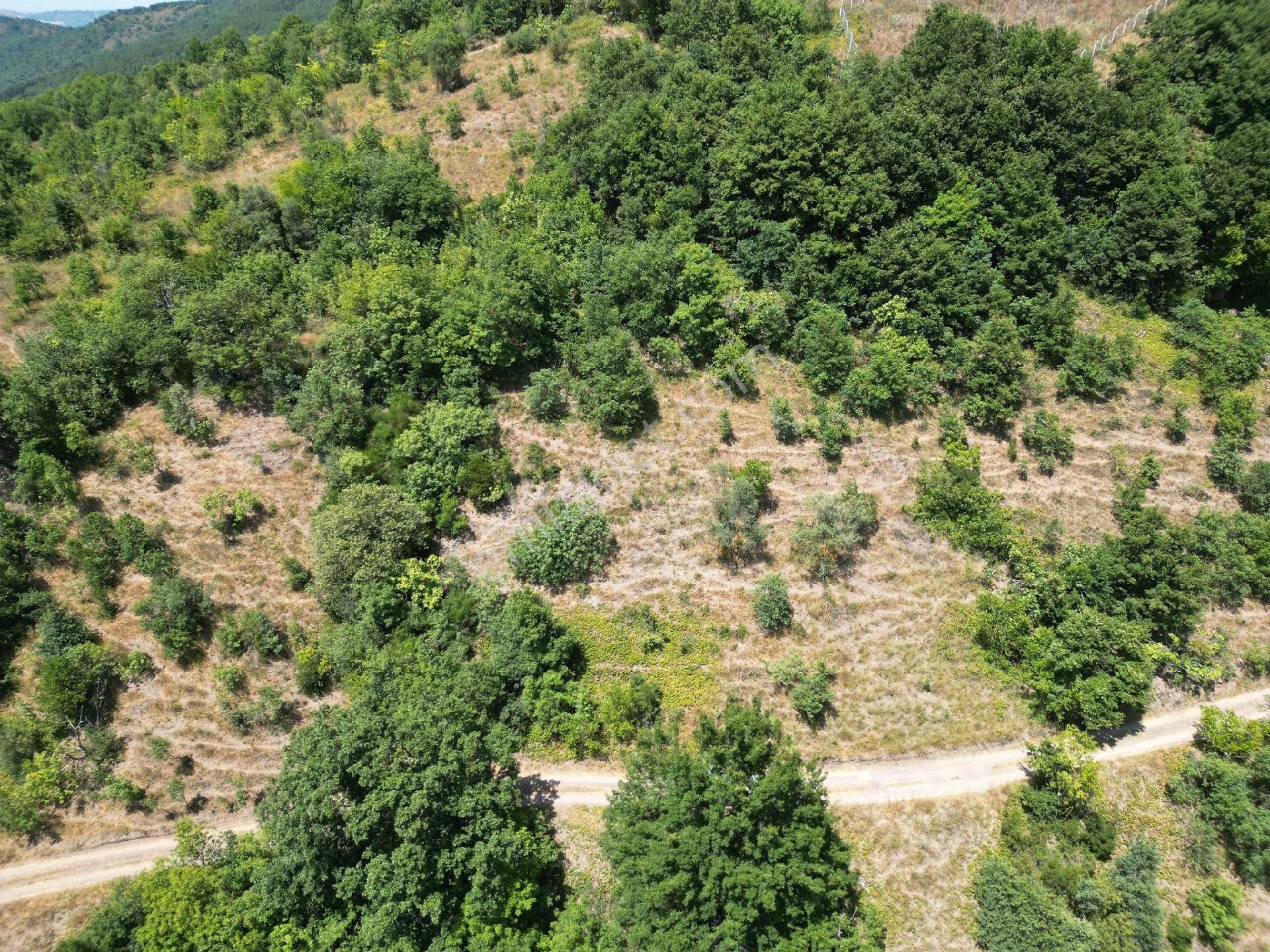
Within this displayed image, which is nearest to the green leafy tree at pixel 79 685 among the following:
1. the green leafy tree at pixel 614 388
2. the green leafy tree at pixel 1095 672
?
the green leafy tree at pixel 614 388

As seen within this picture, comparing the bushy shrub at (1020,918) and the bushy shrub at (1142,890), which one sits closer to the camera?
the bushy shrub at (1020,918)

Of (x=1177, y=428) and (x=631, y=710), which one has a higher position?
(x=1177, y=428)

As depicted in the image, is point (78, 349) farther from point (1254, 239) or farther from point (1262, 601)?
point (1254, 239)

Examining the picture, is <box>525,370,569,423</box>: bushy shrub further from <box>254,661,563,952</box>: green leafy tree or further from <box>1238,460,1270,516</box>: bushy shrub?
<box>1238,460,1270,516</box>: bushy shrub

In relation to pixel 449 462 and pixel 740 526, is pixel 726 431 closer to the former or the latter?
pixel 740 526

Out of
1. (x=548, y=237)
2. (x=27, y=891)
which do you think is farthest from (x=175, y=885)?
(x=548, y=237)

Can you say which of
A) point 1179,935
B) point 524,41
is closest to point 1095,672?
point 1179,935

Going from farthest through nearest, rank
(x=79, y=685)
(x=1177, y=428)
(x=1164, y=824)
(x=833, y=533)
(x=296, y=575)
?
(x=296, y=575), (x=1177, y=428), (x=833, y=533), (x=79, y=685), (x=1164, y=824)

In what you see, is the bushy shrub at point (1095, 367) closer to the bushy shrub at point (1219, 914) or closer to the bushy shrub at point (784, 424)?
the bushy shrub at point (784, 424)
